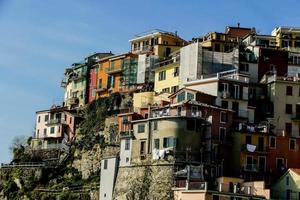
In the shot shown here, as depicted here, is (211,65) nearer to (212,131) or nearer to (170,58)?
(170,58)

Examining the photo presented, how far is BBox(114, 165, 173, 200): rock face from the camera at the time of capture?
69.7m

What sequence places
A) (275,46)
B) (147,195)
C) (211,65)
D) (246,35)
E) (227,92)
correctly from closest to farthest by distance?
(147,195), (227,92), (211,65), (275,46), (246,35)

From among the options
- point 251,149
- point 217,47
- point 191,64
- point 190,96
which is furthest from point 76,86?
point 251,149

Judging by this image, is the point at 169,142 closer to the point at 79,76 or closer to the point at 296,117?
the point at 296,117

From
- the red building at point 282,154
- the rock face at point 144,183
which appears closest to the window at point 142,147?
the rock face at point 144,183

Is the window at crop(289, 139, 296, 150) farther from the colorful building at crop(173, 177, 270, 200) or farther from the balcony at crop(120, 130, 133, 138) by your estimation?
the balcony at crop(120, 130, 133, 138)

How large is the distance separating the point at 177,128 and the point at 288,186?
11.7 m

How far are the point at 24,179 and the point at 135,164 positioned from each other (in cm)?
2142

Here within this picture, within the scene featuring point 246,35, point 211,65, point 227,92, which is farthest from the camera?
point 246,35

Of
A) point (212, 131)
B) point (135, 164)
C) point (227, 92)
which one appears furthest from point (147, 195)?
point (227, 92)

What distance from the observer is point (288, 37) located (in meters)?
94.3

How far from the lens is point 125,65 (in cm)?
9638

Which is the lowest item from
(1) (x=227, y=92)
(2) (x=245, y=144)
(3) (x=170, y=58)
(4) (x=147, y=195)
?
(4) (x=147, y=195)

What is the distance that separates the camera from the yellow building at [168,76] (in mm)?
86938
